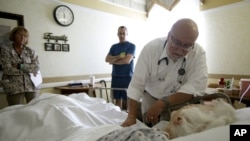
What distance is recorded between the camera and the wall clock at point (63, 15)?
3222 millimetres

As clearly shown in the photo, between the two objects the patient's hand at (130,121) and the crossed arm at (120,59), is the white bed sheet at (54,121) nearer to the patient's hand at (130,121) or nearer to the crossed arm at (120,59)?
the patient's hand at (130,121)

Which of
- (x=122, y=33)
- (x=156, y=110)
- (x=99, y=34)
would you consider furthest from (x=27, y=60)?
(x=156, y=110)

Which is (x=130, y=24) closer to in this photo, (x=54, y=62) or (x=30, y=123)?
(x=54, y=62)

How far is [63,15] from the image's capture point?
3305mm

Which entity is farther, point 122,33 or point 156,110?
point 122,33

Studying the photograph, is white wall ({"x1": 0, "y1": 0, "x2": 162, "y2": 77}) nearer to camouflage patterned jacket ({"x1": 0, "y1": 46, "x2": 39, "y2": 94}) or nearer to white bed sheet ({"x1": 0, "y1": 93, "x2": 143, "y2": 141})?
camouflage patterned jacket ({"x1": 0, "y1": 46, "x2": 39, "y2": 94})

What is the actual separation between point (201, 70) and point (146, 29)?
3.59 m

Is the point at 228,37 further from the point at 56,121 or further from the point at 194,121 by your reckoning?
the point at 56,121

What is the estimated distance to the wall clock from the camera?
3.22 m

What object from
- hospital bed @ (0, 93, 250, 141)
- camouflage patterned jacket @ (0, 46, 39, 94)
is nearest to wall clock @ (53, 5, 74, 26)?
camouflage patterned jacket @ (0, 46, 39, 94)

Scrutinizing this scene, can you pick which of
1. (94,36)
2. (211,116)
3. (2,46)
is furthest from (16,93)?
(211,116)

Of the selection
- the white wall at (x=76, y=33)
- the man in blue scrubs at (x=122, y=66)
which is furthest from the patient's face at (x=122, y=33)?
the white wall at (x=76, y=33)

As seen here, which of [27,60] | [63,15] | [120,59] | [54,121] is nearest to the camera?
[54,121]

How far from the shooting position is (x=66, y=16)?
3.35 metres
